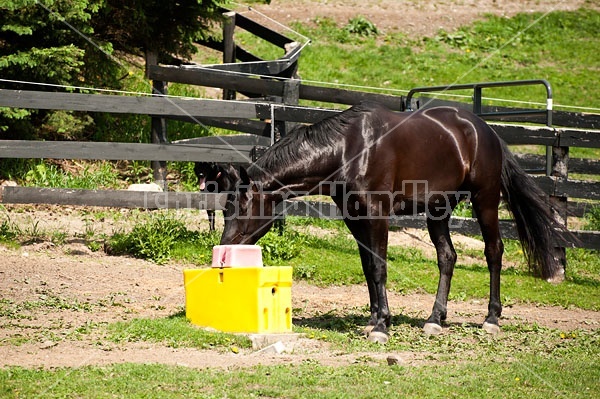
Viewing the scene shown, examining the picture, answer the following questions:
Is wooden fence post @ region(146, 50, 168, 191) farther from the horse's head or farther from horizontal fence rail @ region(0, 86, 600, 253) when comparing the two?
the horse's head

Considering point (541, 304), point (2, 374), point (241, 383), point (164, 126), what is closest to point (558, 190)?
point (541, 304)

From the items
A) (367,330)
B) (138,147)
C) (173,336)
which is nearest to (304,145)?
(367,330)

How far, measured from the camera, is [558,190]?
1091 cm

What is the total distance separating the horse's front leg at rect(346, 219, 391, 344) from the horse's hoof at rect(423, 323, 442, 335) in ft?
1.42

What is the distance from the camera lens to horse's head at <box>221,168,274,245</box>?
7277mm

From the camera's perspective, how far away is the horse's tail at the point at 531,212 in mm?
8703

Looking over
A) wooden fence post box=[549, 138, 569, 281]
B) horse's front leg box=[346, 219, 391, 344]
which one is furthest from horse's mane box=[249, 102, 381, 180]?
wooden fence post box=[549, 138, 569, 281]

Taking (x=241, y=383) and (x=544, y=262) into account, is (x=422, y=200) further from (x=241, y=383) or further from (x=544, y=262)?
(x=241, y=383)

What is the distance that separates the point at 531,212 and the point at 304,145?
2763 millimetres

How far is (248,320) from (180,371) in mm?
1289

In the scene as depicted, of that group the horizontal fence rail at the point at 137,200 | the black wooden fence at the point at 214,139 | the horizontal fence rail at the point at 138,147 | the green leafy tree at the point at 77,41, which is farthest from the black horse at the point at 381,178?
the green leafy tree at the point at 77,41

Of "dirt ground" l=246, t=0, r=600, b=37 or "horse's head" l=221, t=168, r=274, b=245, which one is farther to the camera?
"dirt ground" l=246, t=0, r=600, b=37

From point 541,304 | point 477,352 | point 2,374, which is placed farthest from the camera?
point 541,304

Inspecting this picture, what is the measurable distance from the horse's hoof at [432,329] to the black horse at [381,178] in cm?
1
